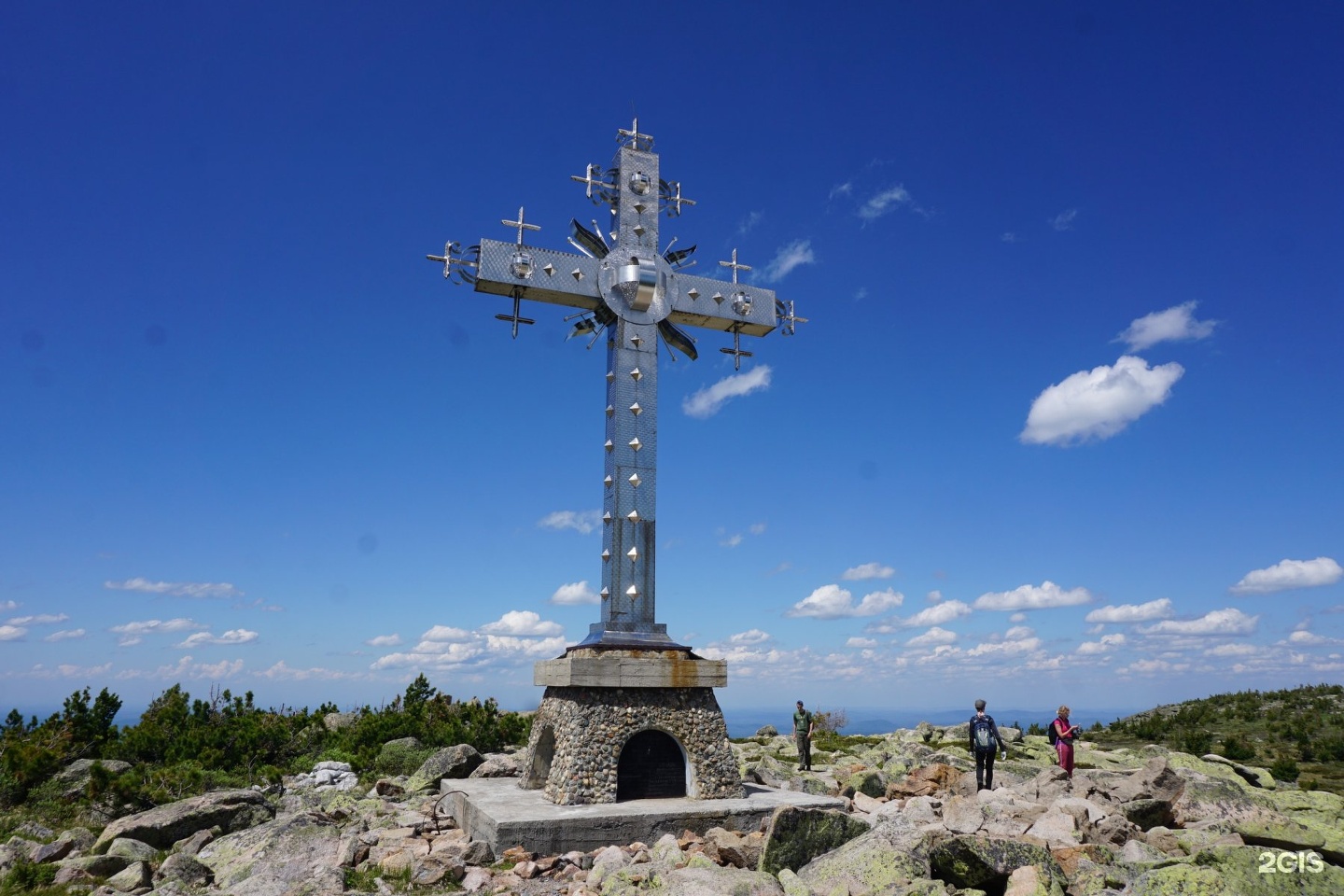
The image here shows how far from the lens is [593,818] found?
1238 centimetres

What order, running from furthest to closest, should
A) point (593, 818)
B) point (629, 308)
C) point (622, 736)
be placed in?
point (629, 308)
point (622, 736)
point (593, 818)

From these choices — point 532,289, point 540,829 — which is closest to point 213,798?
point 540,829

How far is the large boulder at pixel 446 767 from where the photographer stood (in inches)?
666

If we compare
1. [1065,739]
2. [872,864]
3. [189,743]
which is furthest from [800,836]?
[189,743]

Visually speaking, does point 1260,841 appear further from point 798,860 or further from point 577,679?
point 577,679

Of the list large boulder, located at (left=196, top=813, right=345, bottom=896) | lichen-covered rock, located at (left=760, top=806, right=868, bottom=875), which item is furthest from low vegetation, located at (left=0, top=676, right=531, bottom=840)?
lichen-covered rock, located at (left=760, top=806, right=868, bottom=875)

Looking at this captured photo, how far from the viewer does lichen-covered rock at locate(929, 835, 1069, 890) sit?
8.35m

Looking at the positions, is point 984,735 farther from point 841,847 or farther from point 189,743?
point 189,743

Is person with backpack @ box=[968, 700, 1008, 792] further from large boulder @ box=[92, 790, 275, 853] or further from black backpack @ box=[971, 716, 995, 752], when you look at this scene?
large boulder @ box=[92, 790, 275, 853]

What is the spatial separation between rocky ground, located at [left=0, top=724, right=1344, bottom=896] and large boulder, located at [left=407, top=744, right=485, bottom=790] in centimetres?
15

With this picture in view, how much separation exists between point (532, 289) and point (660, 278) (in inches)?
94.4

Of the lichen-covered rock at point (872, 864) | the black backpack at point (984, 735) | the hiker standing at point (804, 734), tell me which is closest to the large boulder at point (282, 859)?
the lichen-covered rock at point (872, 864)

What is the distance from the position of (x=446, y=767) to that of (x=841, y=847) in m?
9.80

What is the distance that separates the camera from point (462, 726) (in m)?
22.9
